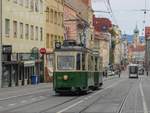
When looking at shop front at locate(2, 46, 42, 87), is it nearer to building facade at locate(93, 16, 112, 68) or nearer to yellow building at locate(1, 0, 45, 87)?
yellow building at locate(1, 0, 45, 87)

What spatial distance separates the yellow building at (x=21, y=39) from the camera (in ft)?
183

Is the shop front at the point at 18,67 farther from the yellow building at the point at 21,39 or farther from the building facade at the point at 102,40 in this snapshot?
the building facade at the point at 102,40

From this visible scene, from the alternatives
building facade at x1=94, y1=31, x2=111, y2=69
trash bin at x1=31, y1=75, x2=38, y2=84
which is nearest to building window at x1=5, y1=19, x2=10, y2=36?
trash bin at x1=31, y1=75, x2=38, y2=84

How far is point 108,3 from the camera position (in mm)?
43312

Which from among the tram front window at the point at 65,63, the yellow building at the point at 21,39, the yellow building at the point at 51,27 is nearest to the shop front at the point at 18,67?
the yellow building at the point at 21,39

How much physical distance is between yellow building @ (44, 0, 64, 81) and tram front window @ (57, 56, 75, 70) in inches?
1438

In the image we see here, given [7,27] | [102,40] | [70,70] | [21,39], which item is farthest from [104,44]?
[70,70]

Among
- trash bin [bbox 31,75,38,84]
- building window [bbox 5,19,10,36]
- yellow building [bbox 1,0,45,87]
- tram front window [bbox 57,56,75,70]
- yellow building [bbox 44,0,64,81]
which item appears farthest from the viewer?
yellow building [bbox 44,0,64,81]

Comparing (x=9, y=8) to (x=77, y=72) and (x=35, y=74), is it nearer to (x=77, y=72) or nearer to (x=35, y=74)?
(x=35, y=74)

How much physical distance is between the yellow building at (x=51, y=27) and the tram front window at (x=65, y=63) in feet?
120

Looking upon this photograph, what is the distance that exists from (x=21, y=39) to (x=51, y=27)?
17829 millimetres

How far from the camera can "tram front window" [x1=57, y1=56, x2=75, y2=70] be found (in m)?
36.3

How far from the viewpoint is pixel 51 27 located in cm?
7944

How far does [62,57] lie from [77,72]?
4.32 feet
